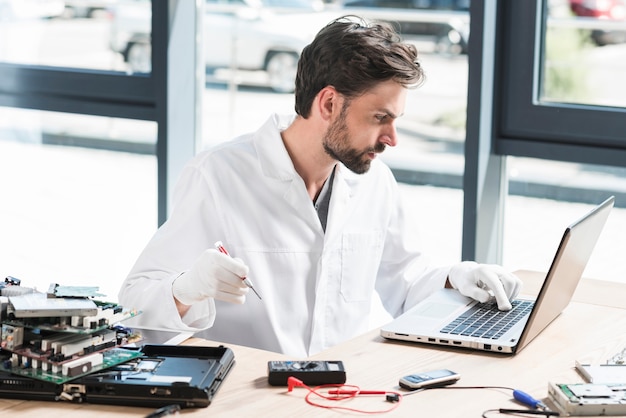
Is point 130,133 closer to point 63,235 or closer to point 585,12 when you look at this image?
point 63,235

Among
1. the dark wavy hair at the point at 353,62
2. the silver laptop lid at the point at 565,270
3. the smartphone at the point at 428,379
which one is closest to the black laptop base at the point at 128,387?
the smartphone at the point at 428,379

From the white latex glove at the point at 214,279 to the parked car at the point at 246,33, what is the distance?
133 cm

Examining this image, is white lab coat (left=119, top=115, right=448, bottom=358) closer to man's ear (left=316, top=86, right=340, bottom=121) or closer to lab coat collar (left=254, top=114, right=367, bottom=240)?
lab coat collar (left=254, top=114, right=367, bottom=240)

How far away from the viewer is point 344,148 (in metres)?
2.10

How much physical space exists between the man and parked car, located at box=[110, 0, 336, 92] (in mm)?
753

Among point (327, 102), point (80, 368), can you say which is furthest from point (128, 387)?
point (327, 102)

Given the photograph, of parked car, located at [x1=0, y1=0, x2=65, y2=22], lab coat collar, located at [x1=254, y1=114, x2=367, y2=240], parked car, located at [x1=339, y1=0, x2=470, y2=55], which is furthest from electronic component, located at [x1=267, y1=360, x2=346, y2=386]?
parked car, located at [x1=0, y1=0, x2=65, y2=22]

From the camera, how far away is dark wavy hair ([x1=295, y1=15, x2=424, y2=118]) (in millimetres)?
2076

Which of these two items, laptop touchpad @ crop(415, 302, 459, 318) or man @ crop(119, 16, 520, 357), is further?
man @ crop(119, 16, 520, 357)

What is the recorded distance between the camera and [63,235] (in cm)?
350

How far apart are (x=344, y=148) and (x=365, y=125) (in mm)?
68

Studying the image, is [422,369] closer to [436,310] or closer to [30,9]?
[436,310]

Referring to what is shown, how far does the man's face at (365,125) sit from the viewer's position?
209cm

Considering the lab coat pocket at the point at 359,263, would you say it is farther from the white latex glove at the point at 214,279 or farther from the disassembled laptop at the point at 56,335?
the disassembled laptop at the point at 56,335
